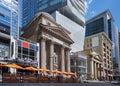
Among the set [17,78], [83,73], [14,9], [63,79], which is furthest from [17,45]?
[83,73]

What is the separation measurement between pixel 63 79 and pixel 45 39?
3274 centimetres

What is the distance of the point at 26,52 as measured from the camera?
6769 centimetres

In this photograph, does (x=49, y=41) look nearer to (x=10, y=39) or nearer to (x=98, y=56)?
(x=10, y=39)

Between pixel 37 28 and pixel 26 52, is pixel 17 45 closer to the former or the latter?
pixel 26 52

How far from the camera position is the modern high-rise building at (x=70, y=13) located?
13880 cm

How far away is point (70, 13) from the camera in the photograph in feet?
483

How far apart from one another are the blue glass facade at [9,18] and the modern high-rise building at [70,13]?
66161 mm

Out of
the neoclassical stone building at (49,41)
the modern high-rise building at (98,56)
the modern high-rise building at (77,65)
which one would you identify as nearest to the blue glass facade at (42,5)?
the modern high-rise building at (98,56)

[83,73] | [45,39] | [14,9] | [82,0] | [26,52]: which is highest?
[82,0]

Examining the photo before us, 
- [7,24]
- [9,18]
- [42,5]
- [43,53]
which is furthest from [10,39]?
[42,5]

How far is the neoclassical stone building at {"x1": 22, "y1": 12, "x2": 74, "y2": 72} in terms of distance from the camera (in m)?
82.0

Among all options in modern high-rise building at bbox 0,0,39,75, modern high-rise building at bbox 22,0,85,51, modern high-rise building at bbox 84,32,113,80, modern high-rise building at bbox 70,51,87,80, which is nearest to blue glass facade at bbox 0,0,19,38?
modern high-rise building at bbox 0,0,39,75

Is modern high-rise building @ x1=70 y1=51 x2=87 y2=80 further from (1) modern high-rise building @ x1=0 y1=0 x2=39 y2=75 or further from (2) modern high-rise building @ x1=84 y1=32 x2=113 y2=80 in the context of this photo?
(1) modern high-rise building @ x1=0 y1=0 x2=39 y2=75

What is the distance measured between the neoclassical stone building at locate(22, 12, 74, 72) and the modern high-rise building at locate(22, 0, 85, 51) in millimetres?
35840
